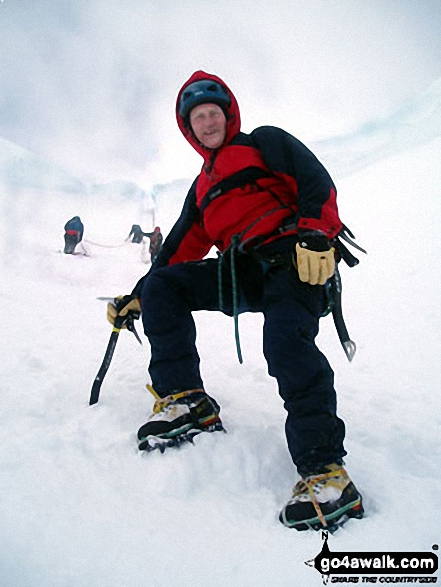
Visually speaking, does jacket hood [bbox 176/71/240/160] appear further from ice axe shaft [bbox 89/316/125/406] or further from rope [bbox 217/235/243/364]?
ice axe shaft [bbox 89/316/125/406]

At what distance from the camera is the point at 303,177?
1.79 metres

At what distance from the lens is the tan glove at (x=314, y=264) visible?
5.30 feet

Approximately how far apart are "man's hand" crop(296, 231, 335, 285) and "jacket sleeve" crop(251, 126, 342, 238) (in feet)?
0.18

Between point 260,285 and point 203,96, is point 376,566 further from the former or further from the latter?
point 203,96

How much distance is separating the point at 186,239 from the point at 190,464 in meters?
1.33

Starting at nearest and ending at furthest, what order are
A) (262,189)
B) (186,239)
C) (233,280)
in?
(233,280) < (262,189) < (186,239)

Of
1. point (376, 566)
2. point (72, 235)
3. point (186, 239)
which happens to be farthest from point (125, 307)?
point (72, 235)

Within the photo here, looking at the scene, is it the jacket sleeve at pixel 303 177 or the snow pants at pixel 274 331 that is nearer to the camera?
the snow pants at pixel 274 331

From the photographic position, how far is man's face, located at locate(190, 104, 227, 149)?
2.08 metres

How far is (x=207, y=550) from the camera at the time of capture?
1.14 m

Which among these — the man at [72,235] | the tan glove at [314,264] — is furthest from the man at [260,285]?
the man at [72,235]

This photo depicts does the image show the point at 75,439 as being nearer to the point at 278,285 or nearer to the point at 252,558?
the point at 252,558

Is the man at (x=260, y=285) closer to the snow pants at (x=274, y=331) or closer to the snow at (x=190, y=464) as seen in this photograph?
the snow pants at (x=274, y=331)

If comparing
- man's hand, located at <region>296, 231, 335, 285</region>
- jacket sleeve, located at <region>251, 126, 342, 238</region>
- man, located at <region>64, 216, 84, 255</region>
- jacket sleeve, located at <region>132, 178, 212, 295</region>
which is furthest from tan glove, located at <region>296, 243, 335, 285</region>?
man, located at <region>64, 216, 84, 255</region>
